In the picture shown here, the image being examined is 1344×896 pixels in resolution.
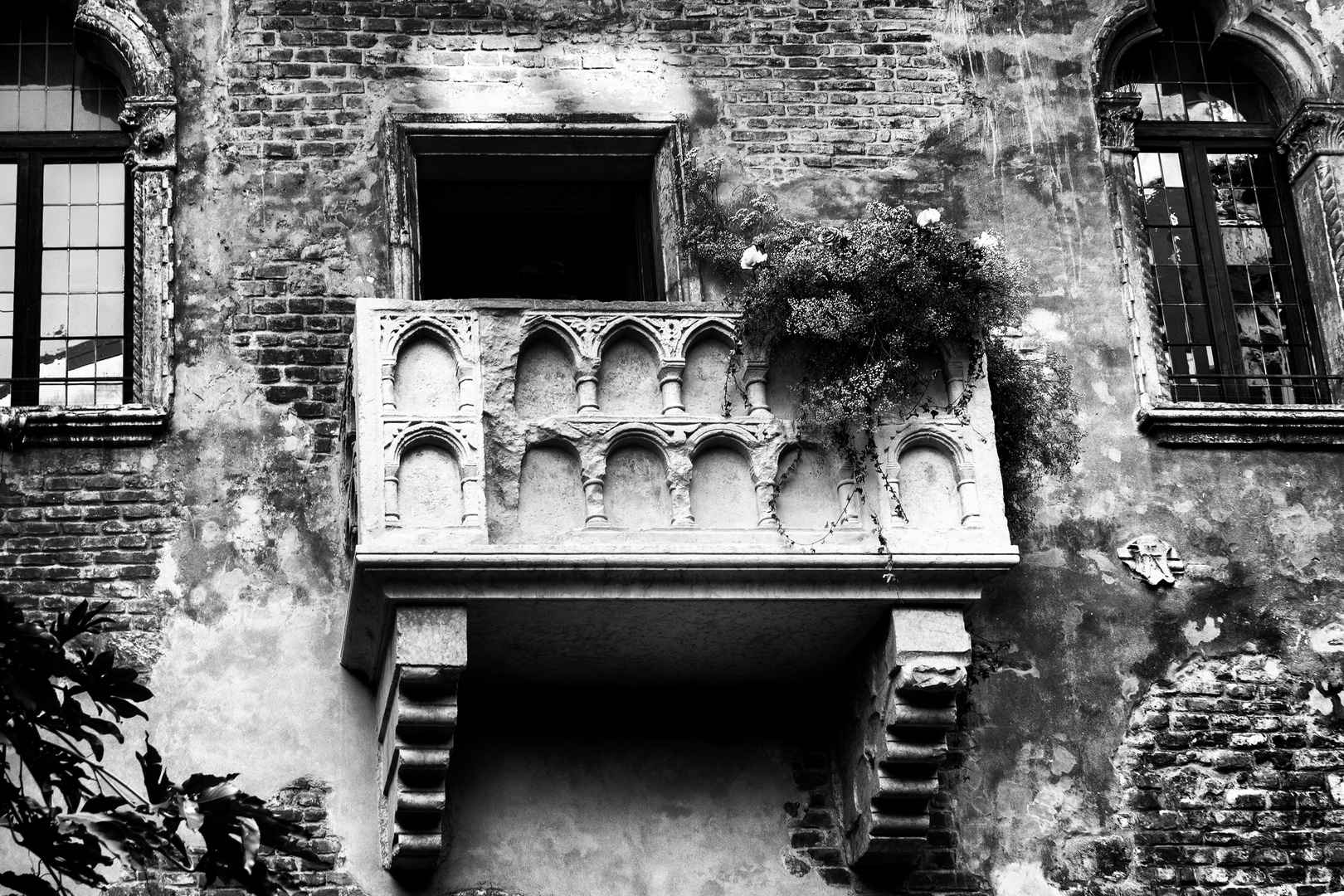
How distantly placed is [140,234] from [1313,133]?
590 cm

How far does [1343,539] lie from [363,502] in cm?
465

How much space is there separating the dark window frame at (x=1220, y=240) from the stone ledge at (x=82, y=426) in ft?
15.8

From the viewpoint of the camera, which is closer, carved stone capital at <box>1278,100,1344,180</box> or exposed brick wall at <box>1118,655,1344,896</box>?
exposed brick wall at <box>1118,655,1344,896</box>

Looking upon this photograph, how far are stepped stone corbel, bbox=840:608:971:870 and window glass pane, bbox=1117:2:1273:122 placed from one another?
3.77 m

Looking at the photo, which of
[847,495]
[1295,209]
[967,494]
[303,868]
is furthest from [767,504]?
[1295,209]

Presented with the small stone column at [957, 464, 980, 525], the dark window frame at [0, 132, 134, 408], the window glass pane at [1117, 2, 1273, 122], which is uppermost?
the window glass pane at [1117, 2, 1273, 122]

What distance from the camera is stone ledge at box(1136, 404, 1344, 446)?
978cm

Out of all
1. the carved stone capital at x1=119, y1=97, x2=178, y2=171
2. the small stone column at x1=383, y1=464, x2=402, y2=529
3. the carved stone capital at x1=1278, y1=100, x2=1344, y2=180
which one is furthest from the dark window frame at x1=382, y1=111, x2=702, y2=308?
the carved stone capital at x1=1278, y1=100, x2=1344, y2=180

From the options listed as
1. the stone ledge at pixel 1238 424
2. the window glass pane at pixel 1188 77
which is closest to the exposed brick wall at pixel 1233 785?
the stone ledge at pixel 1238 424

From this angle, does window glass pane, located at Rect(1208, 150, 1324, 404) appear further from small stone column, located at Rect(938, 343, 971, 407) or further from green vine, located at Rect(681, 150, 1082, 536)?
small stone column, located at Rect(938, 343, 971, 407)

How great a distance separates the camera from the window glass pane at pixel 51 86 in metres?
10.3

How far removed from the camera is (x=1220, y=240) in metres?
10.6

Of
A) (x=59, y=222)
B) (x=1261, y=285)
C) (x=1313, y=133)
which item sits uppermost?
(x=1313, y=133)

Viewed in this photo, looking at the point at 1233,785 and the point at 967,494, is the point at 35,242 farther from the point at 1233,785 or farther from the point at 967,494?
the point at 1233,785
